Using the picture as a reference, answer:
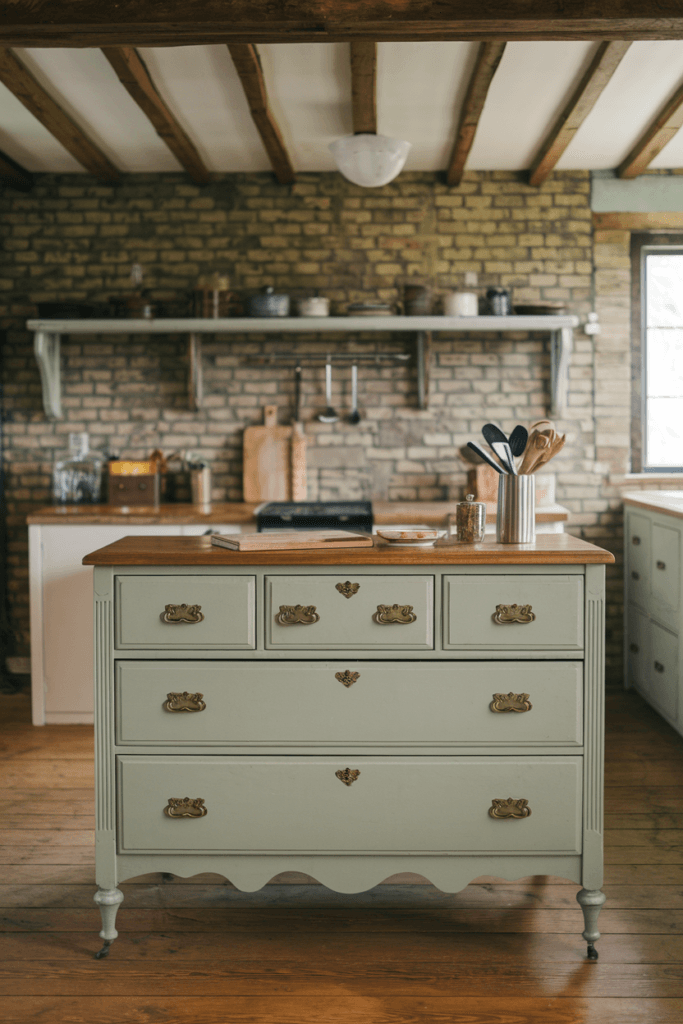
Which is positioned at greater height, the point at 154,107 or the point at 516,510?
the point at 154,107

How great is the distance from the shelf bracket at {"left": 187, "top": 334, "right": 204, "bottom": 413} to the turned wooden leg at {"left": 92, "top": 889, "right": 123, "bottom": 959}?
290 centimetres

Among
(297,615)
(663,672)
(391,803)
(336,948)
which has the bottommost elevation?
(336,948)

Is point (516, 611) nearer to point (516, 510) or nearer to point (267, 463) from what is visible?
point (516, 510)

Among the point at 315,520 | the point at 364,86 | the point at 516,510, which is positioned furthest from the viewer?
the point at 315,520

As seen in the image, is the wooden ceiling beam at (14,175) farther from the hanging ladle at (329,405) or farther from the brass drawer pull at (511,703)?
the brass drawer pull at (511,703)

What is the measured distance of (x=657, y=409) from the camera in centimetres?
461

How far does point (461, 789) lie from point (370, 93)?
9.57 ft

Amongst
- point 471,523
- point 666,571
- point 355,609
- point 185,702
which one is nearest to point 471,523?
point 471,523

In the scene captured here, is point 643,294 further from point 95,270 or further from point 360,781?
point 360,781

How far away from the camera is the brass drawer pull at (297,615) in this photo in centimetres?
211

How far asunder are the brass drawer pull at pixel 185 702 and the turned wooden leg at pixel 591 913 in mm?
1139

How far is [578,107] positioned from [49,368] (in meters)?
3.00

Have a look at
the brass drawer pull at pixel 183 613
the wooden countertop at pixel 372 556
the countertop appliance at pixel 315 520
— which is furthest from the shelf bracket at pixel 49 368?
the brass drawer pull at pixel 183 613

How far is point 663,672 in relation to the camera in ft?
12.6
